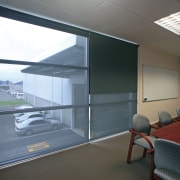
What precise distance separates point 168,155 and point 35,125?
240 centimetres

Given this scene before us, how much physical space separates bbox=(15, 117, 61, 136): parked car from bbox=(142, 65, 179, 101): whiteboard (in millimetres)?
3060

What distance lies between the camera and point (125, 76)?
409 centimetres

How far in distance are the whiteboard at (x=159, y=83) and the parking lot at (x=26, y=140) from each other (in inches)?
113

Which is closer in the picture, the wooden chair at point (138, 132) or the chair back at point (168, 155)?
the chair back at point (168, 155)

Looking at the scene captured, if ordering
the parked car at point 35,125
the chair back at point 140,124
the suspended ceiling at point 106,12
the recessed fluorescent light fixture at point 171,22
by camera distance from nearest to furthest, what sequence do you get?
1. the suspended ceiling at point 106,12
2. the chair back at point 140,124
3. the recessed fluorescent light fixture at point 171,22
4. the parked car at point 35,125

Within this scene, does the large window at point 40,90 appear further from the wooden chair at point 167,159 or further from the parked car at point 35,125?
the wooden chair at point 167,159

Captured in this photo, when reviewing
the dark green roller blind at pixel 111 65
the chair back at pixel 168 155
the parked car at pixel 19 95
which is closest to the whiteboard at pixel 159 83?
the dark green roller blind at pixel 111 65

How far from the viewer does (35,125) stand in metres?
2.90

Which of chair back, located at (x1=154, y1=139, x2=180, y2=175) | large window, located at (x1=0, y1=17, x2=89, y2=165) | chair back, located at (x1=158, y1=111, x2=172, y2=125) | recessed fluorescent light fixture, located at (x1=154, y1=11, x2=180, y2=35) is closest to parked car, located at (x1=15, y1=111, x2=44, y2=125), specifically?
large window, located at (x1=0, y1=17, x2=89, y2=165)

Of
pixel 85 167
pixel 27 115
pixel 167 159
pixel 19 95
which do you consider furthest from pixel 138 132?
pixel 19 95

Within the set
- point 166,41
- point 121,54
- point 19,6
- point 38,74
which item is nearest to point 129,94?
point 121,54

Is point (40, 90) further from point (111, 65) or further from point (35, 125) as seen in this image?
point (111, 65)

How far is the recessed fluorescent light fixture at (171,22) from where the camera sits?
2614mm

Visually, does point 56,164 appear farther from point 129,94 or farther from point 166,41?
point 166,41
